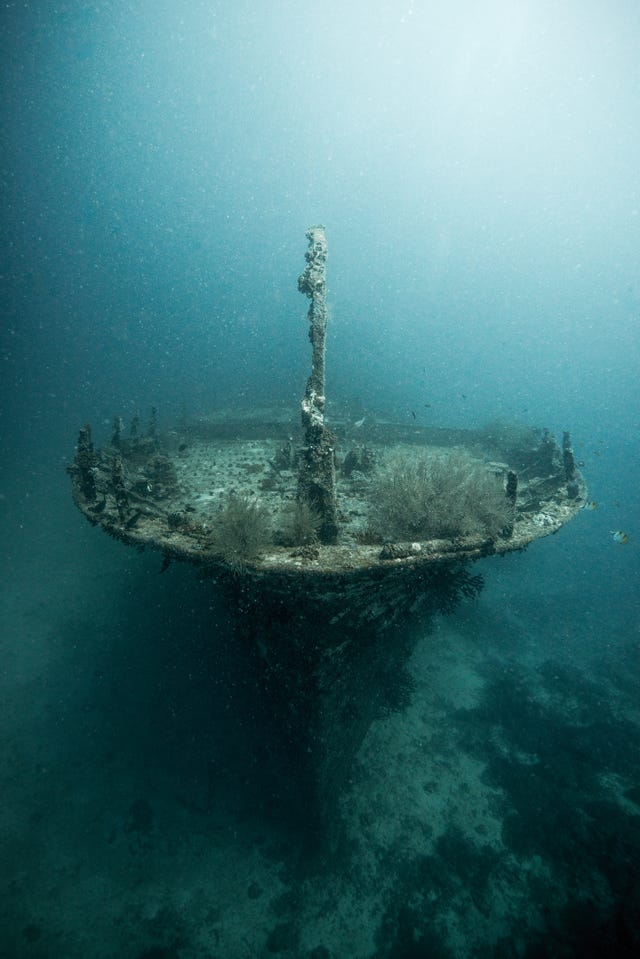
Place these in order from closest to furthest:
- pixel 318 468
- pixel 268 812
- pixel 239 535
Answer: pixel 239 535, pixel 318 468, pixel 268 812

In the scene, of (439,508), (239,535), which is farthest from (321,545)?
(439,508)

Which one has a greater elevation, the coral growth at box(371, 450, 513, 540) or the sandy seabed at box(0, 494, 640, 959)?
the coral growth at box(371, 450, 513, 540)

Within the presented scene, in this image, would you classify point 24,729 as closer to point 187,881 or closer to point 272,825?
point 187,881

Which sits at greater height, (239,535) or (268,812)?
(239,535)

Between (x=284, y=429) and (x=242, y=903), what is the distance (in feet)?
37.2

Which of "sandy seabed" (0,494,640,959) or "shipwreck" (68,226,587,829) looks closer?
"shipwreck" (68,226,587,829)

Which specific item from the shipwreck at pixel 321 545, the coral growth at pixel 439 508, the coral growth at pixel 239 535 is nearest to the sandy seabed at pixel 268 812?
the shipwreck at pixel 321 545

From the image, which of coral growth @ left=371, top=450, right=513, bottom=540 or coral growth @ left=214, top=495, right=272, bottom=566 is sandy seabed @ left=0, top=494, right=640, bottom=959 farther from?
coral growth @ left=371, top=450, right=513, bottom=540

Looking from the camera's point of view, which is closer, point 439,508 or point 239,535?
point 239,535

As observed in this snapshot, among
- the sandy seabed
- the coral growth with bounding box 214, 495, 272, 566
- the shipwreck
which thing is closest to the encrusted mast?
the shipwreck

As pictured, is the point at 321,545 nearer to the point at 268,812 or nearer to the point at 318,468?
the point at 318,468

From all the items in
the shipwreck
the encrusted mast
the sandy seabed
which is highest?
the encrusted mast

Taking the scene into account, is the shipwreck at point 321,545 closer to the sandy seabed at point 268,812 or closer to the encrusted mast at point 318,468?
the encrusted mast at point 318,468

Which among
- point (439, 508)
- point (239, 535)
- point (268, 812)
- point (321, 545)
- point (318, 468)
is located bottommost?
point (268, 812)
